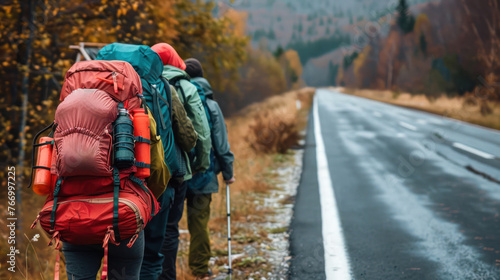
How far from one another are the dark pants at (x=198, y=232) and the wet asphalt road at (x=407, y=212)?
84 cm

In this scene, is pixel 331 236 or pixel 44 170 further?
pixel 331 236

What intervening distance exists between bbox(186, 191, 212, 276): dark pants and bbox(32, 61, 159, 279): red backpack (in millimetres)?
1877

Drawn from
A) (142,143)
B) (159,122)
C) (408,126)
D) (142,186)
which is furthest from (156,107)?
(408,126)

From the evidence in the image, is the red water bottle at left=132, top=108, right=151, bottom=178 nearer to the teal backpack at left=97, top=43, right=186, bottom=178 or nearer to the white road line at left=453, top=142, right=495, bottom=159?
the teal backpack at left=97, top=43, right=186, bottom=178

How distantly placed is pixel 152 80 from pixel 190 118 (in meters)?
0.82

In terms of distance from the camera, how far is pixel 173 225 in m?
3.73

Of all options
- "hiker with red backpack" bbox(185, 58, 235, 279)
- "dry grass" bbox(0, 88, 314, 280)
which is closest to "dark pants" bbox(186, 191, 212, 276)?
"hiker with red backpack" bbox(185, 58, 235, 279)

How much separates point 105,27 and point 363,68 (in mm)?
74221

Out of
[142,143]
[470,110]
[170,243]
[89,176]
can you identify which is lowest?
[170,243]

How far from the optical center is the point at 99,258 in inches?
96.4

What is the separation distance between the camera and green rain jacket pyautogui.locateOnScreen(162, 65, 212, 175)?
3436mm

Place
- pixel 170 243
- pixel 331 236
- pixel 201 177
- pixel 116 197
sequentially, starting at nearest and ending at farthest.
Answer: pixel 116 197
pixel 170 243
pixel 201 177
pixel 331 236

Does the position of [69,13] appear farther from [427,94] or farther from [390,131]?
[427,94]

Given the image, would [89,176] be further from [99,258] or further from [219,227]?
[219,227]
